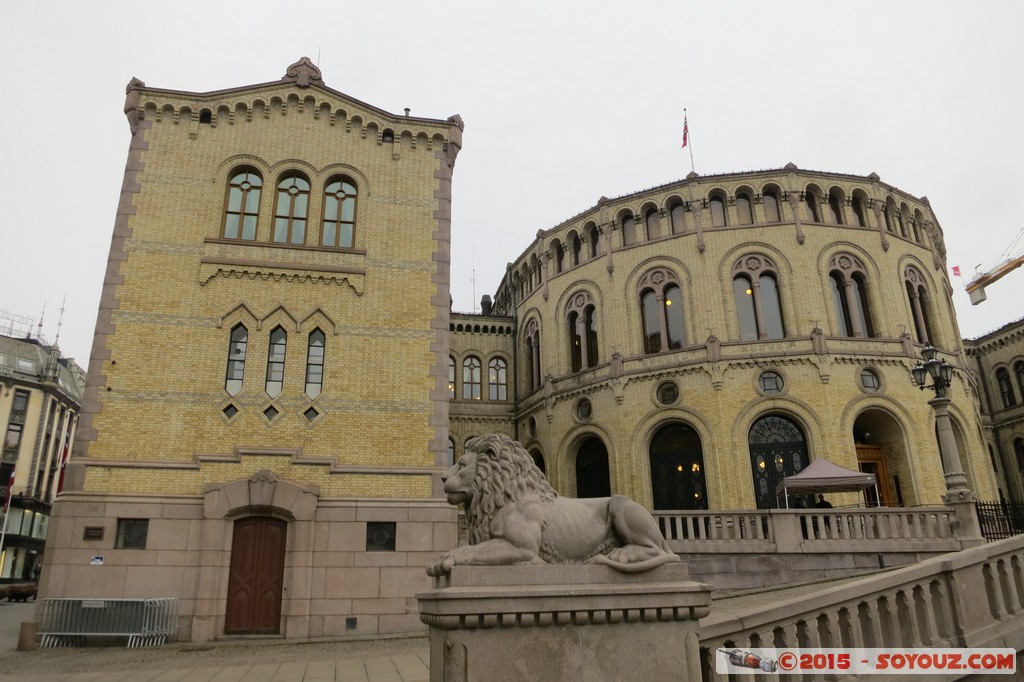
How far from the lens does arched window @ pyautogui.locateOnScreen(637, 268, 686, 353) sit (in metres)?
29.5

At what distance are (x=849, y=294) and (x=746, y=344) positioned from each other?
18.1 ft

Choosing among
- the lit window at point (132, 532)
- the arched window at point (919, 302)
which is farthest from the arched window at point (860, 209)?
the lit window at point (132, 532)

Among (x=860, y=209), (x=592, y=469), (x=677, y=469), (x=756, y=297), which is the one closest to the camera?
(x=677, y=469)

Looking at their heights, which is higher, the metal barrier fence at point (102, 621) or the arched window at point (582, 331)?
the arched window at point (582, 331)

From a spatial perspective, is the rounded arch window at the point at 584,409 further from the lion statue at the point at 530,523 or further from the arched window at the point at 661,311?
the lion statue at the point at 530,523

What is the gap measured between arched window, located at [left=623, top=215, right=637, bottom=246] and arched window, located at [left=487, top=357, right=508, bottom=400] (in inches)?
390

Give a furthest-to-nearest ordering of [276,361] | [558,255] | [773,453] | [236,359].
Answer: [558,255] → [773,453] → [276,361] → [236,359]

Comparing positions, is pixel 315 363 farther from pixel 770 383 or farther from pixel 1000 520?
pixel 1000 520

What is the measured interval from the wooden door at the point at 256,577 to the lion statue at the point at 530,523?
36.2 feet

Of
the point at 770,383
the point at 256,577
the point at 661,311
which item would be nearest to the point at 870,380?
the point at 770,383

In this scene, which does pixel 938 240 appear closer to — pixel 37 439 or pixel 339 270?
pixel 339 270

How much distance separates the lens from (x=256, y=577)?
604 inches

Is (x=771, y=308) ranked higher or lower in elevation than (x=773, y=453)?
higher

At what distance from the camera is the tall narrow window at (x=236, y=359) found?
16.8 metres
